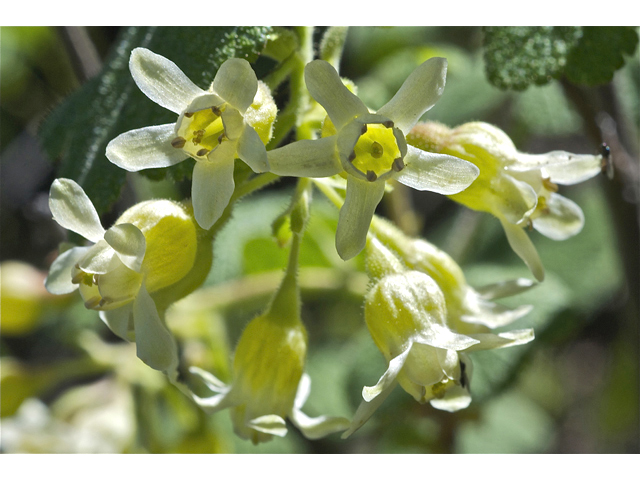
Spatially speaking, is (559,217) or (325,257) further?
(325,257)

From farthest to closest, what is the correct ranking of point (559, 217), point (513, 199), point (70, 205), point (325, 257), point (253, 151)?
1. point (325, 257)
2. point (559, 217)
3. point (513, 199)
4. point (70, 205)
5. point (253, 151)

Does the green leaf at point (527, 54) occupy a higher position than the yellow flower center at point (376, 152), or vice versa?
the yellow flower center at point (376, 152)

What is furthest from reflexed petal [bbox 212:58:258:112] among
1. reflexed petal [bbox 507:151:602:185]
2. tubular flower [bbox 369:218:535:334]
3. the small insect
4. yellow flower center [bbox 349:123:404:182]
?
the small insect

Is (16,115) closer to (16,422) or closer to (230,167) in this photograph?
(16,422)

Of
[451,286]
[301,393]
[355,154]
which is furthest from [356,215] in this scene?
[301,393]

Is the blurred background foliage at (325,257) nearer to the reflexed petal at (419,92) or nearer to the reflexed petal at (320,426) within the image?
the reflexed petal at (419,92)

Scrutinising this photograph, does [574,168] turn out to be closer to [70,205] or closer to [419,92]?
[419,92]

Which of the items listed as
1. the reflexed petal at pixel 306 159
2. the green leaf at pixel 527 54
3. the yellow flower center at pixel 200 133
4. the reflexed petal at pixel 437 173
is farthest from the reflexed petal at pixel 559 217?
the yellow flower center at pixel 200 133
